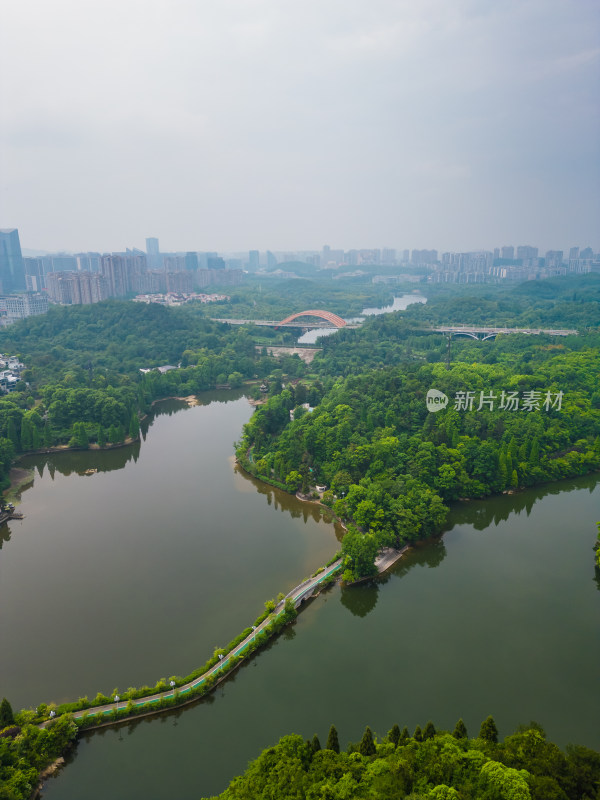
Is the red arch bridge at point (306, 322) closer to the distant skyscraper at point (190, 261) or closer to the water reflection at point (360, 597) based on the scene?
the water reflection at point (360, 597)

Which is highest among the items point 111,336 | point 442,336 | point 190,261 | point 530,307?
point 190,261

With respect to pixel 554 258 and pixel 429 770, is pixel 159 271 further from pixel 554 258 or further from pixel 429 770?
pixel 554 258

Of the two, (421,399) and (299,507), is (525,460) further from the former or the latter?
(299,507)

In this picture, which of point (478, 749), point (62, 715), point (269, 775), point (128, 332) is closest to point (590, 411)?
point (478, 749)

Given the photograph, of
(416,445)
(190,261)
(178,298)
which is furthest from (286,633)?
(190,261)

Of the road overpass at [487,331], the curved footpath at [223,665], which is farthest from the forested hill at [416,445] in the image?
the road overpass at [487,331]

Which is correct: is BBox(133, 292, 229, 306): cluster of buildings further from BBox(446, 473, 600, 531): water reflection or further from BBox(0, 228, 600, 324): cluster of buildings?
BBox(446, 473, 600, 531): water reflection
